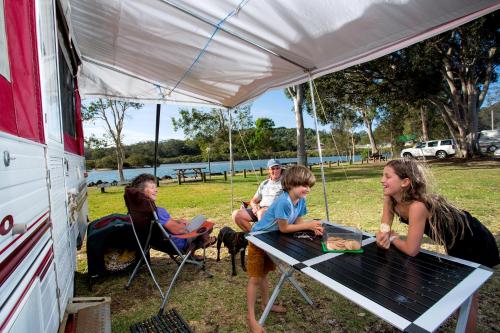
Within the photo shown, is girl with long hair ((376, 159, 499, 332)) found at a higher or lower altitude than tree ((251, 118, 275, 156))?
lower

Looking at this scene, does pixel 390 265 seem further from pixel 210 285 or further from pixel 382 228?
pixel 210 285

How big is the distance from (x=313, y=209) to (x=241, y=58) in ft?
14.6

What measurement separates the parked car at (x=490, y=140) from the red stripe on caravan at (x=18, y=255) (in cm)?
3001

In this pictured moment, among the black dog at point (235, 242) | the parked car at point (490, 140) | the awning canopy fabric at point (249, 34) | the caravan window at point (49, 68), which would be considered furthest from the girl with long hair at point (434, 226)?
the parked car at point (490, 140)

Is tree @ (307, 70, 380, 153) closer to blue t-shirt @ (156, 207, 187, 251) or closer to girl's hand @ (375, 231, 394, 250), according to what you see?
blue t-shirt @ (156, 207, 187, 251)

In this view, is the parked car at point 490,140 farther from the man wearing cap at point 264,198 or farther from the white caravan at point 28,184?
the white caravan at point 28,184

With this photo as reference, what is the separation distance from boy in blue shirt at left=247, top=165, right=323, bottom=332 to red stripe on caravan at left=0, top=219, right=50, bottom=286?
4.93 feet

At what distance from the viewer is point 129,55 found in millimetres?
3910

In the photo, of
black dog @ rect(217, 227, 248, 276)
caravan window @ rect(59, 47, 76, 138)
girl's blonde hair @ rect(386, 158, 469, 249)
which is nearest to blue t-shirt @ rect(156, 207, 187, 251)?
black dog @ rect(217, 227, 248, 276)

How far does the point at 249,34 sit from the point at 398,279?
2.28m

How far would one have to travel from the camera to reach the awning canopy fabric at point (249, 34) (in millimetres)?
2051

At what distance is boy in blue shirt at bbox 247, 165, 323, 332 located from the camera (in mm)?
2215

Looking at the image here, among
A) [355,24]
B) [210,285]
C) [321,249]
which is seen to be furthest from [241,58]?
[210,285]

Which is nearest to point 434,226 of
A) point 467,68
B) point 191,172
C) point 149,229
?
point 149,229
